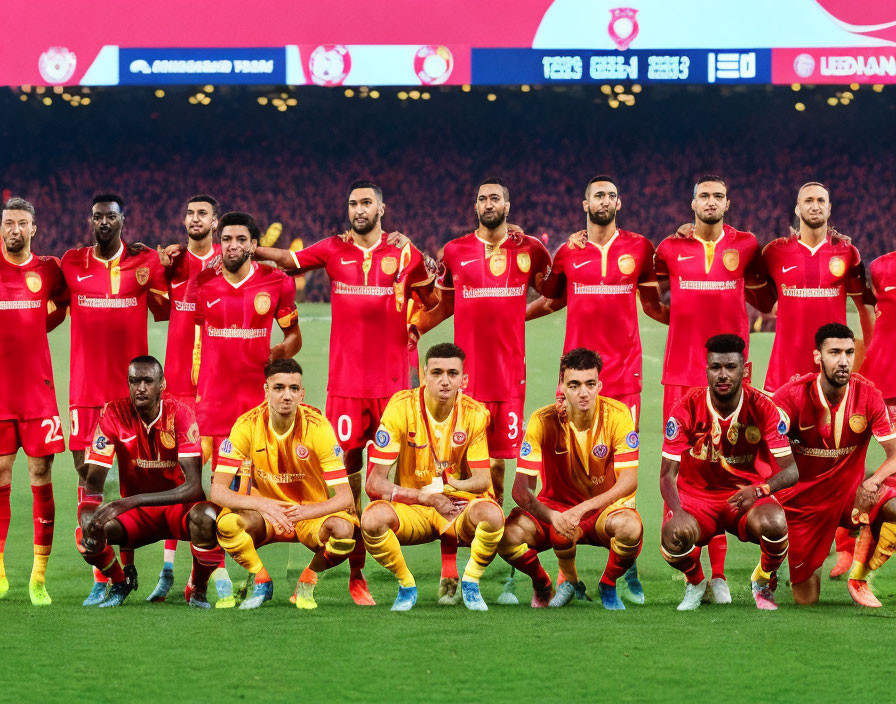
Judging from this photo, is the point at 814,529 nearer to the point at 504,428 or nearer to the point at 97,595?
the point at 504,428

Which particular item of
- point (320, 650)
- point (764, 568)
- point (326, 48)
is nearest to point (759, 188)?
point (326, 48)

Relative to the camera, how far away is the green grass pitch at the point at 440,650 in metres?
4.16

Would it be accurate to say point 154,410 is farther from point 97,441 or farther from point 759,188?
point 759,188

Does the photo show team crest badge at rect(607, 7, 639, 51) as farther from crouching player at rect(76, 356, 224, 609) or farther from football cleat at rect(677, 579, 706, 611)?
football cleat at rect(677, 579, 706, 611)

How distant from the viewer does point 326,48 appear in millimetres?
16625

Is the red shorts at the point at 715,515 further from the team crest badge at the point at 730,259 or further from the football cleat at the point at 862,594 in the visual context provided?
→ the team crest badge at the point at 730,259

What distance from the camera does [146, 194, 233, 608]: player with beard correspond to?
21.7 ft

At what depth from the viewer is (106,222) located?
6301 mm

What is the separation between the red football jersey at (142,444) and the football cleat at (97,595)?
436 mm

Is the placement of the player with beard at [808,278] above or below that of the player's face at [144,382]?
above

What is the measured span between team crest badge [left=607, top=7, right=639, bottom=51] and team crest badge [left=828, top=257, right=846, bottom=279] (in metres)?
10.6

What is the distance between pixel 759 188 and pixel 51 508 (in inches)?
665

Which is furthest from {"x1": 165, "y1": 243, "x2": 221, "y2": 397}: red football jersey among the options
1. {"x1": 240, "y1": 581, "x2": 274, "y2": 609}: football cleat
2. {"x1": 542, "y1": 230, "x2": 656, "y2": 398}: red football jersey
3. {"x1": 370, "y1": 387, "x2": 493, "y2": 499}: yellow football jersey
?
{"x1": 542, "y1": 230, "x2": 656, "y2": 398}: red football jersey

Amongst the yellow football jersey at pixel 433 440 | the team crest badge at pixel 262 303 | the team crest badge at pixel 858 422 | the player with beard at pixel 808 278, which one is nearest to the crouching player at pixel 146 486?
the team crest badge at pixel 262 303
